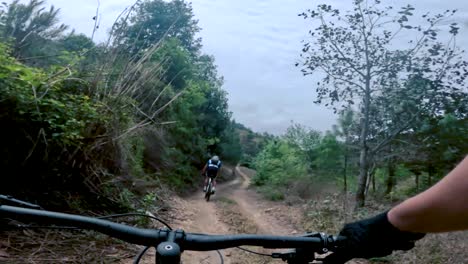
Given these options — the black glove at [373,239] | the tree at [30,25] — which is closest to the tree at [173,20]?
the tree at [30,25]

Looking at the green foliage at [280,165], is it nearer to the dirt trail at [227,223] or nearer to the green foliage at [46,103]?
the dirt trail at [227,223]

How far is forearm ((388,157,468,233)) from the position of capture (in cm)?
69

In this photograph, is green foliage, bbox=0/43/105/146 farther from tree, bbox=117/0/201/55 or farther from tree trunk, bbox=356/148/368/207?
tree trunk, bbox=356/148/368/207

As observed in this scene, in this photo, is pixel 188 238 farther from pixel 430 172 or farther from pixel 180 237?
pixel 430 172

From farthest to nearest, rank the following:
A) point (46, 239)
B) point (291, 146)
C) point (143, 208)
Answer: point (291, 146) → point (143, 208) → point (46, 239)

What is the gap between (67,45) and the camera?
8.67 meters

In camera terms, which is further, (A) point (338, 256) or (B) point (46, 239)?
(B) point (46, 239)

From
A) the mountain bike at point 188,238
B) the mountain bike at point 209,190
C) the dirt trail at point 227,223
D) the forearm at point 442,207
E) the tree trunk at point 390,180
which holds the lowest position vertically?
the dirt trail at point 227,223

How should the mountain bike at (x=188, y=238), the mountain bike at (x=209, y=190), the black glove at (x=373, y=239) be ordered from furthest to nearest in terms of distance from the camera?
the mountain bike at (x=209, y=190) < the mountain bike at (x=188, y=238) < the black glove at (x=373, y=239)

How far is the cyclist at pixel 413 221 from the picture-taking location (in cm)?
70

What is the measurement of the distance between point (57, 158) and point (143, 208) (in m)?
1.58

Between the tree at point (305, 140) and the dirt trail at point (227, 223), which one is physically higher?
the tree at point (305, 140)

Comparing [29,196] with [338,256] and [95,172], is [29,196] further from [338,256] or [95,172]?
[338,256]

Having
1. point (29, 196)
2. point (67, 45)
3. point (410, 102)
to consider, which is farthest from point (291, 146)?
point (29, 196)
